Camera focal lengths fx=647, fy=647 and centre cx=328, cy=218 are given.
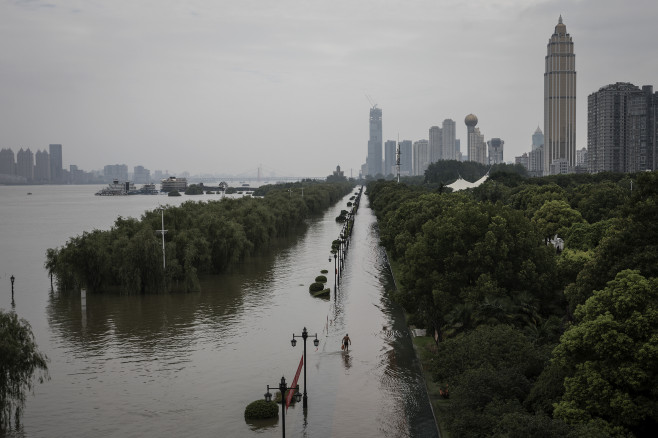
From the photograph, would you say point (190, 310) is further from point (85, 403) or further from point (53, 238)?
point (53, 238)

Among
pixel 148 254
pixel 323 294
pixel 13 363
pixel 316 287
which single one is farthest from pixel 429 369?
pixel 148 254

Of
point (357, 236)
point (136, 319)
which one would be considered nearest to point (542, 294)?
point (136, 319)

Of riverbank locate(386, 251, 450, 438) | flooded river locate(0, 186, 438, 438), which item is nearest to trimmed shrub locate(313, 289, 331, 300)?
flooded river locate(0, 186, 438, 438)

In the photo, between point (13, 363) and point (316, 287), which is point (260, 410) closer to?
point (13, 363)

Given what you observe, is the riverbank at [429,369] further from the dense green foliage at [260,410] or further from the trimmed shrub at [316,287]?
the trimmed shrub at [316,287]

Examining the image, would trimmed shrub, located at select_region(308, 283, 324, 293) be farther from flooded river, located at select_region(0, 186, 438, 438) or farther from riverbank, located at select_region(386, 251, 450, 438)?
riverbank, located at select_region(386, 251, 450, 438)

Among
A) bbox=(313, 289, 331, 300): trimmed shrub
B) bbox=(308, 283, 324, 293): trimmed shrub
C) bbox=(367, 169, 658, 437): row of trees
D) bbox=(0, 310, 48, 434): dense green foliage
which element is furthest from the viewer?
bbox=(308, 283, 324, 293): trimmed shrub
